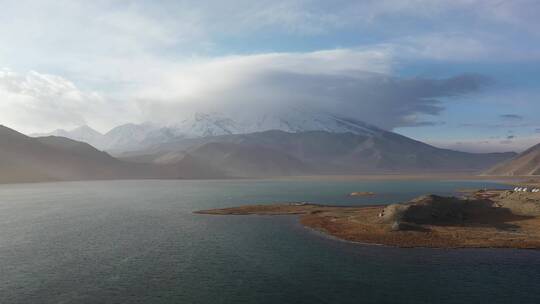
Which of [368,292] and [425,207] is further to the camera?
[425,207]

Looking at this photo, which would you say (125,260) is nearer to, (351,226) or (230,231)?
(230,231)

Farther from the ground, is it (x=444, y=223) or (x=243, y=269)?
(x=444, y=223)

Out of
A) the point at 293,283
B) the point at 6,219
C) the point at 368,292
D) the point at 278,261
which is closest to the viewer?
the point at 368,292

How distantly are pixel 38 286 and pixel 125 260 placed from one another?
1434cm

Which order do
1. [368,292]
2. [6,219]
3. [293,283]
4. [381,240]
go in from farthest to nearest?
[6,219] → [381,240] → [293,283] → [368,292]

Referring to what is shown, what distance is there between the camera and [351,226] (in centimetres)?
9119

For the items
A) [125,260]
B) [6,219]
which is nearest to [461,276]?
[125,260]

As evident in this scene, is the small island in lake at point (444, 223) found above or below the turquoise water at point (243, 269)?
above

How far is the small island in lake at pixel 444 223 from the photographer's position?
247 ft

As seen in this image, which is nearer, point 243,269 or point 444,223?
point 243,269

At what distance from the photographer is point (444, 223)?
9081 cm

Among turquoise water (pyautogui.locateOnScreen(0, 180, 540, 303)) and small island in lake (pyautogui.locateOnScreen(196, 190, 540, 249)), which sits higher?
small island in lake (pyautogui.locateOnScreen(196, 190, 540, 249))

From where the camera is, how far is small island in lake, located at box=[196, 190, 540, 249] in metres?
75.2

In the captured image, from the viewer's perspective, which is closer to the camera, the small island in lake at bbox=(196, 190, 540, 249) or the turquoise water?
the turquoise water
